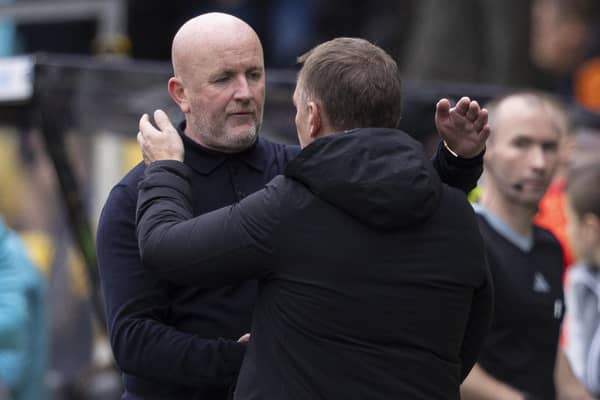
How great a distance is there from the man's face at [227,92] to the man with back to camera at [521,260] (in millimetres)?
1236

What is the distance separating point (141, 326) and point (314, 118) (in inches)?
29.1

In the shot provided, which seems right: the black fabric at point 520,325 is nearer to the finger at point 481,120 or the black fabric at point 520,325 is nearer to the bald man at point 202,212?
the bald man at point 202,212

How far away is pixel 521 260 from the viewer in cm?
457

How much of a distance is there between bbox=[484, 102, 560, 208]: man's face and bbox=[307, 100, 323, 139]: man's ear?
1.58 m

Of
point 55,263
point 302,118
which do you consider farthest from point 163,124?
point 55,263

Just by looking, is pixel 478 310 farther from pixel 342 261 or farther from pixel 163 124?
pixel 163 124

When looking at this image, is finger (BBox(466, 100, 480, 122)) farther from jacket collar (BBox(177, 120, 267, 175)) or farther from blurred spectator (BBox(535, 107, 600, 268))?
blurred spectator (BBox(535, 107, 600, 268))

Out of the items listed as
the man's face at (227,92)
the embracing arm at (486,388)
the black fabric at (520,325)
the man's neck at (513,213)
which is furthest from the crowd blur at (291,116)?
the man's face at (227,92)

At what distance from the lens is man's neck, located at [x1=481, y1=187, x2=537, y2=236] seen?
4.63 m

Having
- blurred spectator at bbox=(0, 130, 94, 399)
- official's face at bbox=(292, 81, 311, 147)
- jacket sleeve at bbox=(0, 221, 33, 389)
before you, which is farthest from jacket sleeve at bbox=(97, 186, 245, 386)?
blurred spectator at bbox=(0, 130, 94, 399)

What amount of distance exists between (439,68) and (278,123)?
368cm

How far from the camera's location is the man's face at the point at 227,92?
3531mm

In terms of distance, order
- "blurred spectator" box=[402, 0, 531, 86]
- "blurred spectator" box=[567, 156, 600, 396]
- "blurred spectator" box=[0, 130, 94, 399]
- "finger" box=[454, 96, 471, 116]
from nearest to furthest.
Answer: "finger" box=[454, 96, 471, 116] < "blurred spectator" box=[567, 156, 600, 396] < "blurred spectator" box=[0, 130, 94, 399] < "blurred spectator" box=[402, 0, 531, 86]

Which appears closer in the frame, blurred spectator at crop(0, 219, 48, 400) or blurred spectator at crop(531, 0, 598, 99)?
blurred spectator at crop(0, 219, 48, 400)
